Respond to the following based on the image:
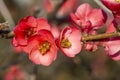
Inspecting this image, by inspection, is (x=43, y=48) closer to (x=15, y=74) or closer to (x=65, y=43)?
(x=65, y=43)

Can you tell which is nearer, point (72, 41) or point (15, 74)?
point (72, 41)

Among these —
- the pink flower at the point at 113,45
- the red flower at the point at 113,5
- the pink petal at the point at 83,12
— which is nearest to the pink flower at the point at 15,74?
Answer: the pink petal at the point at 83,12

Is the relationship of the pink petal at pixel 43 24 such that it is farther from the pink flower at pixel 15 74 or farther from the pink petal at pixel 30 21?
the pink flower at pixel 15 74

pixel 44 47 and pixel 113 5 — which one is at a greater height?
pixel 113 5

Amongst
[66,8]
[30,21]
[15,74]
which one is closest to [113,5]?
[30,21]

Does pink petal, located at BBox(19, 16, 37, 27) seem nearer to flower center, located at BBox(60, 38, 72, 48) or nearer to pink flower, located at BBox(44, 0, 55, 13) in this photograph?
flower center, located at BBox(60, 38, 72, 48)

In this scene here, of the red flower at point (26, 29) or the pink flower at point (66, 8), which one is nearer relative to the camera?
the red flower at point (26, 29)

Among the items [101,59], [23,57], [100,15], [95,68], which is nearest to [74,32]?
[100,15]

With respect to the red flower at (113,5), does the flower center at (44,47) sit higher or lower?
lower
